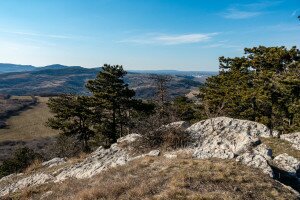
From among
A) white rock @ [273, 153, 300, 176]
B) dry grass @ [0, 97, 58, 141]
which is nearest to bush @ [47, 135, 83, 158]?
white rock @ [273, 153, 300, 176]

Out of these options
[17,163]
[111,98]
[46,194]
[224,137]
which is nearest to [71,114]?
[111,98]

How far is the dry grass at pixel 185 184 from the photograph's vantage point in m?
11.8

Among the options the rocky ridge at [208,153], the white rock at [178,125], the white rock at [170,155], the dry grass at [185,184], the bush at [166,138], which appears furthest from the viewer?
the white rock at [178,125]

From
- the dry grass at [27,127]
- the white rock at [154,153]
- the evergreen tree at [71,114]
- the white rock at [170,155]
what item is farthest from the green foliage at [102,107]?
the dry grass at [27,127]

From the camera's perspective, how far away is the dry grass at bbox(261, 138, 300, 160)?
20062mm

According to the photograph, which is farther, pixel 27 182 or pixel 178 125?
pixel 178 125

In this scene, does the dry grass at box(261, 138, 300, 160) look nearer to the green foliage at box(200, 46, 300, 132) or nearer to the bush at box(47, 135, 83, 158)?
the green foliage at box(200, 46, 300, 132)

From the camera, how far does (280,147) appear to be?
2095cm

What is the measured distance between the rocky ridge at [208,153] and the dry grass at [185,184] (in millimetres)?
1624

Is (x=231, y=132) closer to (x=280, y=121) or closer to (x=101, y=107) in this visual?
(x=280, y=121)

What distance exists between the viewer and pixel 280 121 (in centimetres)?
4097

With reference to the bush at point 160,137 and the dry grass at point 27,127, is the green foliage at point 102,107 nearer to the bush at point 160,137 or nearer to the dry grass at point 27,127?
the bush at point 160,137

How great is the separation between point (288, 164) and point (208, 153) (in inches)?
163

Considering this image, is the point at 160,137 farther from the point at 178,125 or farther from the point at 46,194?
the point at 46,194
